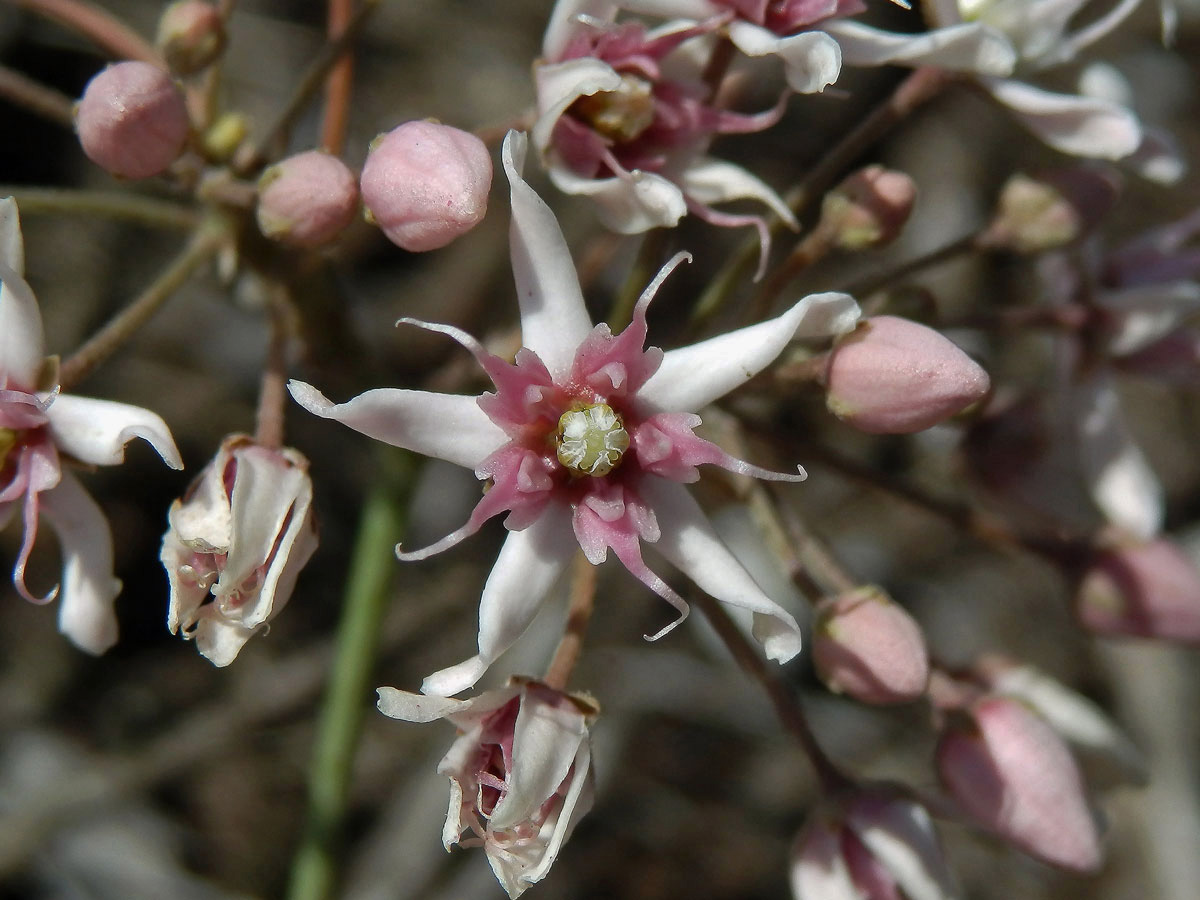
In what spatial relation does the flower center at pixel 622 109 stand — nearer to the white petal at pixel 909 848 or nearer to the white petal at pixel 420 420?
the white petal at pixel 420 420

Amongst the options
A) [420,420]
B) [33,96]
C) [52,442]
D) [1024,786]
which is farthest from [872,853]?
[33,96]

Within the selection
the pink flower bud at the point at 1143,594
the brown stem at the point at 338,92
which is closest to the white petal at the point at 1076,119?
the pink flower bud at the point at 1143,594

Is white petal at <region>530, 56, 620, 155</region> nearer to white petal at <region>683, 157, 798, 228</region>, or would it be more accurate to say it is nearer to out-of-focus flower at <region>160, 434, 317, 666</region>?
white petal at <region>683, 157, 798, 228</region>

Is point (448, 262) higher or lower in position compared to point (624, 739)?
higher

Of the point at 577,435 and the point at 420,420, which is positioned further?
the point at 577,435

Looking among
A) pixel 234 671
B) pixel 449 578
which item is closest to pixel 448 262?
pixel 449 578

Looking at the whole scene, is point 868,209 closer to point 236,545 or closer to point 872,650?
point 872,650

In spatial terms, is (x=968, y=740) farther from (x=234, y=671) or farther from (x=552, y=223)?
(x=234, y=671)
